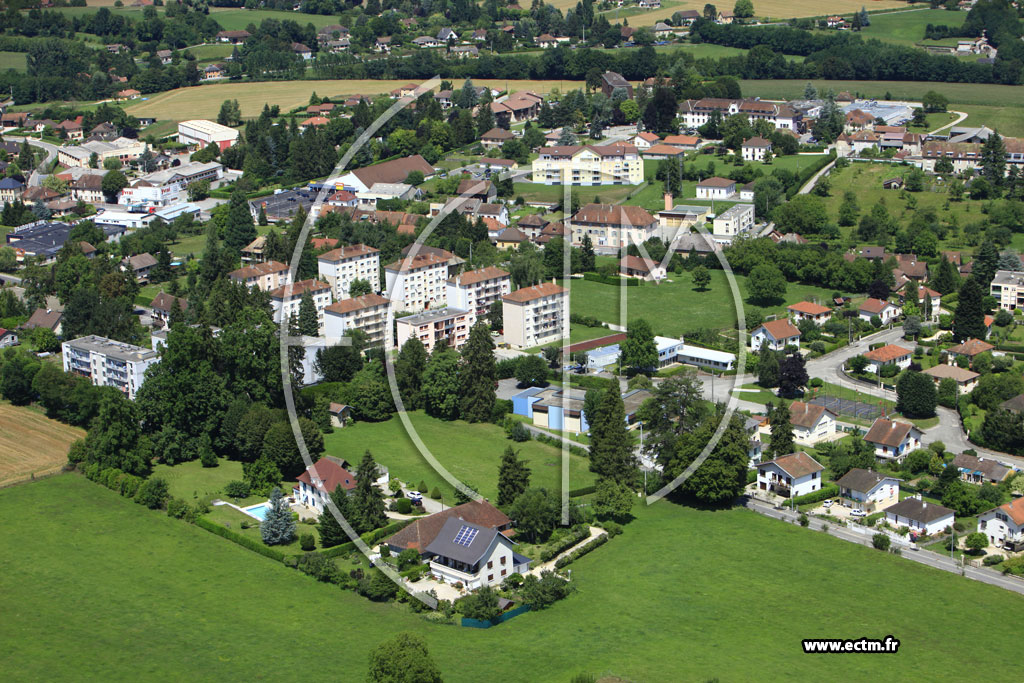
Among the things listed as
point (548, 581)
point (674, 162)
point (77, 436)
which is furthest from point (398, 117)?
point (548, 581)

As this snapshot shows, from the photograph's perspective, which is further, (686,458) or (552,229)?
(552,229)

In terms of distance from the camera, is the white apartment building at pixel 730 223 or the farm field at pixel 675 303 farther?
the white apartment building at pixel 730 223

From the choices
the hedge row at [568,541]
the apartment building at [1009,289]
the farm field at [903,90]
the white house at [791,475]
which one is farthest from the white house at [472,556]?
the farm field at [903,90]

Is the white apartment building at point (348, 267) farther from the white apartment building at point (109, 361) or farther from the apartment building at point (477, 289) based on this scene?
the white apartment building at point (109, 361)

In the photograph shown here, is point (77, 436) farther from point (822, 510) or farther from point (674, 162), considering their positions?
point (674, 162)

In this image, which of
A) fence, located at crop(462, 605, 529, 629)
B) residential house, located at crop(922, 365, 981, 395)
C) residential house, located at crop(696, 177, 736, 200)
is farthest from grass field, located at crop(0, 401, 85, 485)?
residential house, located at crop(696, 177, 736, 200)

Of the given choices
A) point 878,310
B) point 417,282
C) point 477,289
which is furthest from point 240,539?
point 878,310
